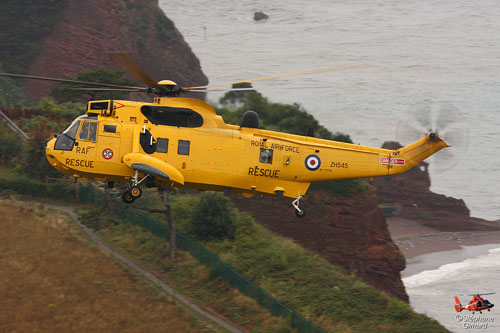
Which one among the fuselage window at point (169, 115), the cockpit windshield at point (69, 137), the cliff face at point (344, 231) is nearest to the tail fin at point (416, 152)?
the fuselage window at point (169, 115)

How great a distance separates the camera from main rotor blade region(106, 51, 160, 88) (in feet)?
53.8

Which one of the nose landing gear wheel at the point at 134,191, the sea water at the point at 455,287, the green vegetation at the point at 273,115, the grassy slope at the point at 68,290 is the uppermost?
the green vegetation at the point at 273,115

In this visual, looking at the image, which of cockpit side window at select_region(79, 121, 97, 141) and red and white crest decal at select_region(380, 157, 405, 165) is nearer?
cockpit side window at select_region(79, 121, 97, 141)

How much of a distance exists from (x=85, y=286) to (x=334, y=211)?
22943 mm

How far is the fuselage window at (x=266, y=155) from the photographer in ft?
64.6

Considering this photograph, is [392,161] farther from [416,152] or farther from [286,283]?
[286,283]

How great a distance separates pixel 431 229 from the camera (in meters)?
75.4

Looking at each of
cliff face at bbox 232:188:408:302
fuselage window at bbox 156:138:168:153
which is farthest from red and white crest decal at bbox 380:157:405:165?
cliff face at bbox 232:188:408:302

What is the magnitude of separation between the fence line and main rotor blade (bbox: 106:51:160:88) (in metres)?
12.3

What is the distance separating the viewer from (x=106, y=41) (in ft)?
225

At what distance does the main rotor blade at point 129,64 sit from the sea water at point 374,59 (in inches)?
2968

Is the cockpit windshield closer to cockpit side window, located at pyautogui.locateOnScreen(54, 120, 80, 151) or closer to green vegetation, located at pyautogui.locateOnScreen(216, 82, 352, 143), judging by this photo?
cockpit side window, located at pyautogui.locateOnScreen(54, 120, 80, 151)

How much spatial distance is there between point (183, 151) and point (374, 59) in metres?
103

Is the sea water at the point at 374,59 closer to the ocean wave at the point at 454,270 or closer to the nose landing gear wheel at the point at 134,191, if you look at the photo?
the ocean wave at the point at 454,270
